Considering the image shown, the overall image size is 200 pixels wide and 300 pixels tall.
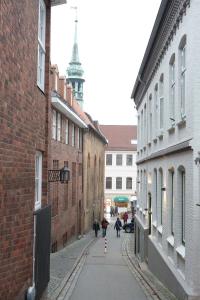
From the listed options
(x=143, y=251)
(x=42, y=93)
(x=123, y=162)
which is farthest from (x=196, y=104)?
(x=123, y=162)

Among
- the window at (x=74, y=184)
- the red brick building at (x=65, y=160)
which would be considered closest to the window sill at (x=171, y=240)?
the red brick building at (x=65, y=160)

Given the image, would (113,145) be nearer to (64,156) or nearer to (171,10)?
(64,156)

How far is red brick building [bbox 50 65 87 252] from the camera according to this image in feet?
Answer: 80.7

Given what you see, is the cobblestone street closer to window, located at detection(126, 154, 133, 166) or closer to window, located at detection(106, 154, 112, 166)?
window, located at detection(106, 154, 112, 166)

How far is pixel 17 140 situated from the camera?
7875 millimetres

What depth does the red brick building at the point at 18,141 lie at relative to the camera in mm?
7086

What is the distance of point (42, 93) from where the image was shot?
34.8ft

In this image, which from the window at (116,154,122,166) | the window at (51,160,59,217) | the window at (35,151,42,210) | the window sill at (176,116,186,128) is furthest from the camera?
the window at (116,154,122,166)

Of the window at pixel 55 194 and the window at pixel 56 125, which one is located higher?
the window at pixel 56 125

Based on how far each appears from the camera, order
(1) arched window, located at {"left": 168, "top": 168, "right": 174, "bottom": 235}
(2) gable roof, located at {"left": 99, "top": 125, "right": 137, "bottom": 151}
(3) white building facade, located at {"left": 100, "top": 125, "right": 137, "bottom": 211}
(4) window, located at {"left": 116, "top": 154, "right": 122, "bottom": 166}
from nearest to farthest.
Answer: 1. (1) arched window, located at {"left": 168, "top": 168, "right": 174, "bottom": 235}
2. (3) white building facade, located at {"left": 100, "top": 125, "right": 137, "bottom": 211}
3. (4) window, located at {"left": 116, "top": 154, "right": 122, "bottom": 166}
4. (2) gable roof, located at {"left": 99, "top": 125, "right": 137, "bottom": 151}

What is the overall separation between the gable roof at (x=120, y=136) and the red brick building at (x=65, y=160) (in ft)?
127

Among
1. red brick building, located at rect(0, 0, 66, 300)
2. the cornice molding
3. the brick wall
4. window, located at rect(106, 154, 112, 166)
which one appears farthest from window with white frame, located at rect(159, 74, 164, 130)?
window, located at rect(106, 154, 112, 166)

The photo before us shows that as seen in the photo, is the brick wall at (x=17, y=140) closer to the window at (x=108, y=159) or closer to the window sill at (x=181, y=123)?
the window sill at (x=181, y=123)

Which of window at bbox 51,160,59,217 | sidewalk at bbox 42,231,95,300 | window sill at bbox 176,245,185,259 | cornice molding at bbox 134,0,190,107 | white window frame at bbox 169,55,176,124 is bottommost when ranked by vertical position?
sidewalk at bbox 42,231,95,300
